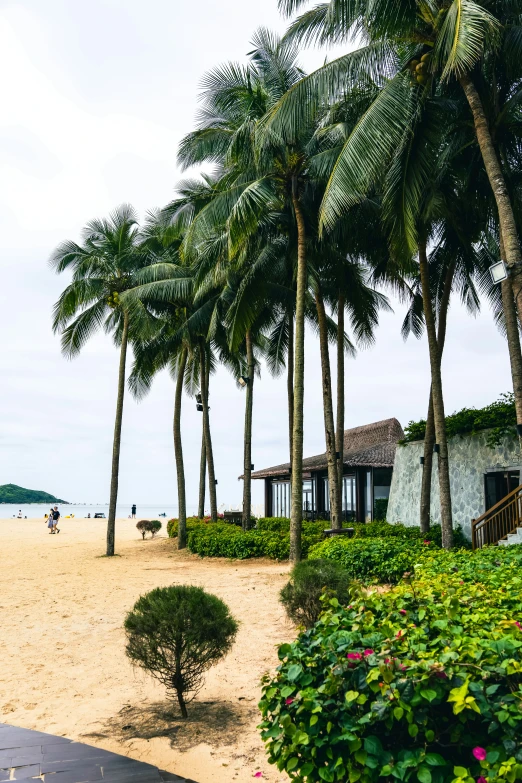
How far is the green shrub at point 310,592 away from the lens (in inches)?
306

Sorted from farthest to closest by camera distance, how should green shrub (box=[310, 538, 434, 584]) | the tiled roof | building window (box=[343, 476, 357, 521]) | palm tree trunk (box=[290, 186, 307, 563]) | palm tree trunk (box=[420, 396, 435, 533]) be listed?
building window (box=[343, 476, 357, 521]) < the tiled roof < palm tree trunk (box=[420, 396, 435, 533]) < palm tree trunk (box=[290, 186, 307, 563]) < green shrub (box=[310, 538, 434, 584])

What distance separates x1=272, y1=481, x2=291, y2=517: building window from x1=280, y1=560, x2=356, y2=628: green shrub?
74.9ft

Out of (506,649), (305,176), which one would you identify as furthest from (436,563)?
(305,176)

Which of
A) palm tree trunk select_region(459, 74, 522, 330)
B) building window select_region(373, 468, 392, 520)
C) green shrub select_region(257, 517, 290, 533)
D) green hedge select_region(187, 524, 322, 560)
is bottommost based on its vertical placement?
green hedge select_region(187, 524, 322, 560)

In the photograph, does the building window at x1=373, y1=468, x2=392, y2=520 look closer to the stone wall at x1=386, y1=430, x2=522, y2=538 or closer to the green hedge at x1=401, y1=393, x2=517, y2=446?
the stone wall at x1=386, y1=430, x2=522, y2=538

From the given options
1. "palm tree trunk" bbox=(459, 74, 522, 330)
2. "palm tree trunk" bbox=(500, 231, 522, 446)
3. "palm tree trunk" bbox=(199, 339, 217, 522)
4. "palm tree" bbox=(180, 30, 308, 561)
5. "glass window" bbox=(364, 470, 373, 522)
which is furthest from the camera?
"glass window" bbox=(364, 470, 373, 522)

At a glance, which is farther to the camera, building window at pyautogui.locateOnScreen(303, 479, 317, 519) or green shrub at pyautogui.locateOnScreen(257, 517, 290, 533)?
building window at pyautogui.locateOnScreen(303, 479, 317, 519)

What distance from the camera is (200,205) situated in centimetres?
1984

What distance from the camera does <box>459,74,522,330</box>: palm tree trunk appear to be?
9.62 m

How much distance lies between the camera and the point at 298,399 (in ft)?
50.3

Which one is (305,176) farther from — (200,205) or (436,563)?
(436,563)

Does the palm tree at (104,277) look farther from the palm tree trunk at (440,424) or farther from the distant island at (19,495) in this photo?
the distant island at (19,495)

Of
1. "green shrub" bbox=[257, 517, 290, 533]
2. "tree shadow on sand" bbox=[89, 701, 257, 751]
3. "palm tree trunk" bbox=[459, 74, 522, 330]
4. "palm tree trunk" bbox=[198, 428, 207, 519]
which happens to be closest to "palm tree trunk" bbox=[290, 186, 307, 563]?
"palm tree trunk" bbox=[459, 74, 522, 330]

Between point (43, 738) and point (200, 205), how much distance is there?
17.0 m
